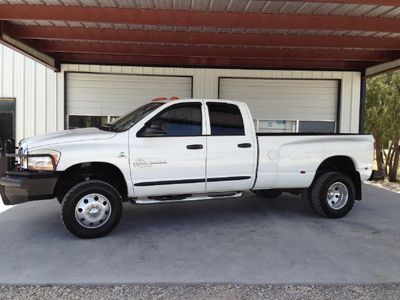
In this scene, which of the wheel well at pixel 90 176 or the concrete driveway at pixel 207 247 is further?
the wheel well at pixel 90 176

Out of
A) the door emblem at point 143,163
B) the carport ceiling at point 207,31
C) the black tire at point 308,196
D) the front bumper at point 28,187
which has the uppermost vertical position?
the carport ceiling at point 207,31

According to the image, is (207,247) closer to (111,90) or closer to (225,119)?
(225,119)

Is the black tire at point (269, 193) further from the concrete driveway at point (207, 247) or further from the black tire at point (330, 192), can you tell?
the black tire at point (330, 192)

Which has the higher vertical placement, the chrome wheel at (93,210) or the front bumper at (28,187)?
the front bumper at (28,187)

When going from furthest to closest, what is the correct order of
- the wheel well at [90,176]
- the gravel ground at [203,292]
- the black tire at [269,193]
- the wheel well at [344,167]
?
the black tire at [269,193] → the wheel well at [344,167] → the wheel well at [90,176] → the gravel ground at [203,292]

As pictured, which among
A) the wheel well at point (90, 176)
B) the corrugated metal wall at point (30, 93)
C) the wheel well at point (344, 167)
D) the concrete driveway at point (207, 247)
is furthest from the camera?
the corrugated metal wall at point (30, 93)

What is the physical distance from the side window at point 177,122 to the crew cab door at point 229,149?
20 cm

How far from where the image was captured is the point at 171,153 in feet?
20.7

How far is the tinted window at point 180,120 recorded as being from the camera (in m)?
6.38

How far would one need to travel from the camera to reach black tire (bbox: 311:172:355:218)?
730 centimetres

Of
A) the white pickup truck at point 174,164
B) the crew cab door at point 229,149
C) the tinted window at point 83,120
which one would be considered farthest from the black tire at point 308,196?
the tinted window at point 83,120

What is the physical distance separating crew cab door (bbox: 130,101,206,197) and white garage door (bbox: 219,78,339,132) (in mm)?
5887

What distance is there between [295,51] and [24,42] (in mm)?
6260

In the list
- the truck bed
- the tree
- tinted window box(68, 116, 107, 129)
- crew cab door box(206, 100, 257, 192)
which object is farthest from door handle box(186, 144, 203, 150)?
the tree
